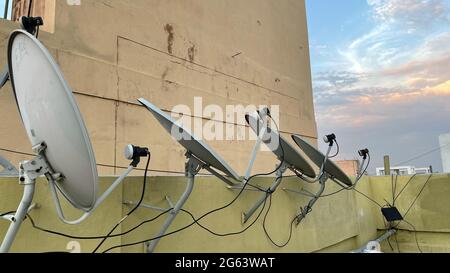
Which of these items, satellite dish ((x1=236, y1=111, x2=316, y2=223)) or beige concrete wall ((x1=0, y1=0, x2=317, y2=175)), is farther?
beige concrete wall ((x1=0, y1=0, x2=317, y2=175))

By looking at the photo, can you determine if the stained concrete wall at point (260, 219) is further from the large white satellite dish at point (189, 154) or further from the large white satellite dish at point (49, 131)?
the large white satellite dish at point (49, 131)

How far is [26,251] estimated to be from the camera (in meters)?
1.32

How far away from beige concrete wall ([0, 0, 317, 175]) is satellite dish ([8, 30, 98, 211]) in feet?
5.70

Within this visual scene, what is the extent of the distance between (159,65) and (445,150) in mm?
4752

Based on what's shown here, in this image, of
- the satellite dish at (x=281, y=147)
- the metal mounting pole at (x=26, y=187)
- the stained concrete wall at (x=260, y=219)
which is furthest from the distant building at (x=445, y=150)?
the metal mounting pole at (x=26, y=187)

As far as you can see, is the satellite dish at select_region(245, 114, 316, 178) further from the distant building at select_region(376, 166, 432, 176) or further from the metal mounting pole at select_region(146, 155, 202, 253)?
the distant building at select_region(376, 166, 432, 176)

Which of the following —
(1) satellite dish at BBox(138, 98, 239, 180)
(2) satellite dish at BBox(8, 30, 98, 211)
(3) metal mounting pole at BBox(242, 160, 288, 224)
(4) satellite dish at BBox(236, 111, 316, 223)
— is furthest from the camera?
(3) metal mounting pole at BBox(242, 160, 288, 224)

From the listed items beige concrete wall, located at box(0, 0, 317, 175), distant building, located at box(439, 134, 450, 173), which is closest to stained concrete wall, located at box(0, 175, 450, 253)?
distant building, located at box(439, 134, 450, 173)

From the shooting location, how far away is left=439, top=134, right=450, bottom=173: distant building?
4832 mm

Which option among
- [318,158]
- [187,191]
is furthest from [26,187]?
[318,158]

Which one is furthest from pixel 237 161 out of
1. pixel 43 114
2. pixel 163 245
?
pixel 43 114

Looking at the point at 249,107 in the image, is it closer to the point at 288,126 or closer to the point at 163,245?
the point at 288,126
